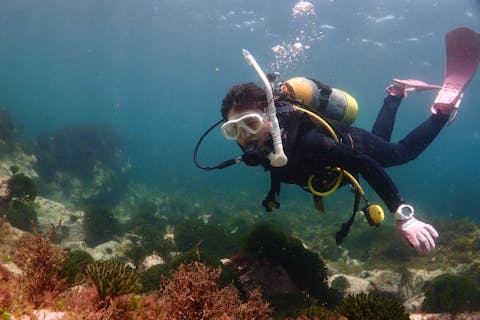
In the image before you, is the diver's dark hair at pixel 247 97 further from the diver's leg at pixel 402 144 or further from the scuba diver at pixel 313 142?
the diver's leg at pixel 402 144

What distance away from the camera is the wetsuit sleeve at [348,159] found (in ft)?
16.0

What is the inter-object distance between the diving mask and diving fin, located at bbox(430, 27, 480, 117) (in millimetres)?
4560

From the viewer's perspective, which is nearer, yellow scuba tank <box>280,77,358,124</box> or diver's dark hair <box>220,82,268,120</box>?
diver's dark hair <box>220,82,268,120</box>

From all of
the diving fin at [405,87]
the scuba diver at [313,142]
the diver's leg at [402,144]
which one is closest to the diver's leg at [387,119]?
the diving fin at [405,87]

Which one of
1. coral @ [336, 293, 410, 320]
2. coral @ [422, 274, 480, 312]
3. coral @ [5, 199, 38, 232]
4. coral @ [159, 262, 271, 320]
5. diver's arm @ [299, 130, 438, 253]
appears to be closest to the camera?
coral @ [159, 262, 271, 320]

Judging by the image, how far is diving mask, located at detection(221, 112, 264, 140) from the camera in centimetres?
518

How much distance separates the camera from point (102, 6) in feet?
135

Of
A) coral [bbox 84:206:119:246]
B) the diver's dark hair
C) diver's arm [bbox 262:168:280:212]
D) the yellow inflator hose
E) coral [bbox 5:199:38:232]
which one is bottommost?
coral [bbox 84:206:119:246]

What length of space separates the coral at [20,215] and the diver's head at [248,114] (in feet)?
29.6

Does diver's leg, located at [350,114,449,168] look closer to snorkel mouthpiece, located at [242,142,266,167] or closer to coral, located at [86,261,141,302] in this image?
snorkel mouthpiece, located at [242,142,266,167]

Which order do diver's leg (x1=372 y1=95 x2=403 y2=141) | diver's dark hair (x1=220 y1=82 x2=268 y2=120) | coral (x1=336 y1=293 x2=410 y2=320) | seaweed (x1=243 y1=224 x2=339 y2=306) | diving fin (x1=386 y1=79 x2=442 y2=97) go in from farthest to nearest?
diving fin (x1=386 y1=79 x2=442 y2=97)
diver's leg (x1=372 y1=95 x2=403 y2=141)
seaweed (x1=243 y1=224 x2=339 y2=306)
diver's dark hair (x1=220 y1=82 x2=268 y2=120)
coral (x1=336 y1=293 x2=410 y2=320)

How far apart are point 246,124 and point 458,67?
218 inches

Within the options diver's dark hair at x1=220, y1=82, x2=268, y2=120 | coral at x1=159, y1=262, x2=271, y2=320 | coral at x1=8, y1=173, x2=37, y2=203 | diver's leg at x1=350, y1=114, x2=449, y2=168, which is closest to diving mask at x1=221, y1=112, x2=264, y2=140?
diver's dark hair at x1=220, y1=82, x2=268, y2=120

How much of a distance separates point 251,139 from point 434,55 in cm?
4212
